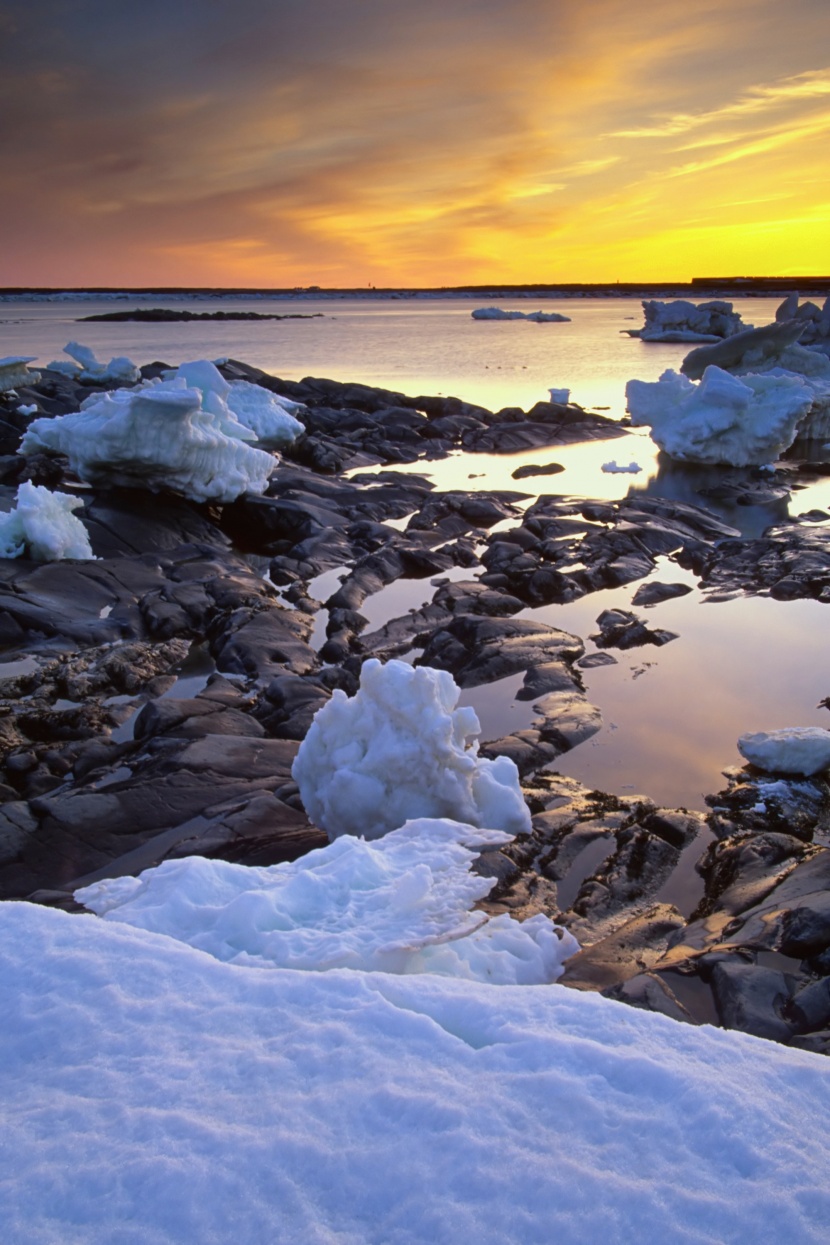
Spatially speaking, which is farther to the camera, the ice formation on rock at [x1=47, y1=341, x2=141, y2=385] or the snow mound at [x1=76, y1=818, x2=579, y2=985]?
the ice formation on rock at [x1=47, y1=341, x2=141, y2=385]

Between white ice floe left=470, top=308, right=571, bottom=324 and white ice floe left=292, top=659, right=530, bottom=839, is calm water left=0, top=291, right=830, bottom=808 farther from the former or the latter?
white ice floe left=470, top=308, right=571, bottom=324

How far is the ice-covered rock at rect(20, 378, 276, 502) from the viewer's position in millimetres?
11164

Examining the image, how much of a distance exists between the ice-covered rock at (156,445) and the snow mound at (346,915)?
8.53 m

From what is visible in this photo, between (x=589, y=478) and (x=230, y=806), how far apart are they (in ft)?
44.0

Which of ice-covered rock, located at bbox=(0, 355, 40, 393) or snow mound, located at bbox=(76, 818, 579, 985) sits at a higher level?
ice-covered rock, located at bbox=(0, 355, 40, 393)

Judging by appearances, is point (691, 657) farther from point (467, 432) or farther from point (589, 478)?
point (467, 432)

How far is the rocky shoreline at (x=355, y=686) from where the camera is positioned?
413 cm

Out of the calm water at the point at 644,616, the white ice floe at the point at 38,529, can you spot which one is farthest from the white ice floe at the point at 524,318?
the white ice floe at the point at 38,529

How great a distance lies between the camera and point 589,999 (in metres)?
2.58

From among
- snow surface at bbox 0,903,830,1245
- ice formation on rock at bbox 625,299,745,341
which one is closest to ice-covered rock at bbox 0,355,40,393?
snow surface at bbox 0,903,830,1245

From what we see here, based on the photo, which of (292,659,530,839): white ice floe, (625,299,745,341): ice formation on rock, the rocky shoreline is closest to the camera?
the rocky shoreline

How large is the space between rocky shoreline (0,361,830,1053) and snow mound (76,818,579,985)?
387 millimetres

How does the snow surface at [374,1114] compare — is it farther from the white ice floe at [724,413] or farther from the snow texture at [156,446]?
the white ice floe at [724,413]

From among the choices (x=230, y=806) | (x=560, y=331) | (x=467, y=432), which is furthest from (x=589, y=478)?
(x=560, y=331)
